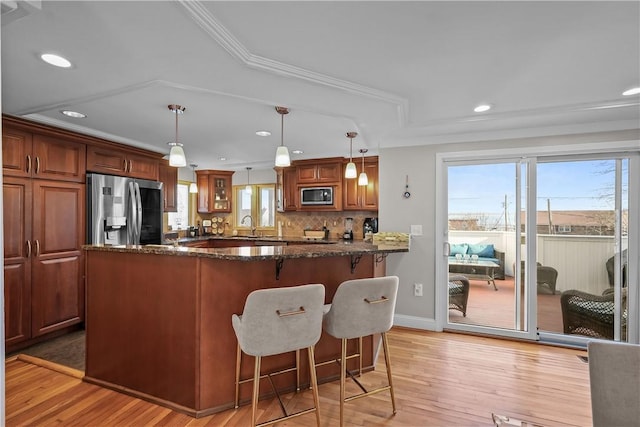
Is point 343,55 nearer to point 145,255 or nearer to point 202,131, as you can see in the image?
point 145,255

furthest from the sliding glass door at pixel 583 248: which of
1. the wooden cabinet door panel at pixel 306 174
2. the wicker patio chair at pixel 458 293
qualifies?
the wooden cabinet door panel at pixel 306 174

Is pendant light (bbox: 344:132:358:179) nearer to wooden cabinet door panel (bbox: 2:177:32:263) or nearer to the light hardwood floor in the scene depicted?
the light hardwood floor

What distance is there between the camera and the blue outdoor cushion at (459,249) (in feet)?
11.7

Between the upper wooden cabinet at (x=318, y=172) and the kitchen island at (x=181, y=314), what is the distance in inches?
104

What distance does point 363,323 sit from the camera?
6.38 feet

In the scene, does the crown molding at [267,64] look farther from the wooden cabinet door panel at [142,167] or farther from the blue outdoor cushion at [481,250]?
the wooden cabinet door panel at [142,167]

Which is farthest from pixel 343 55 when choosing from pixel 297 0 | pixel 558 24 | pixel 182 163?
pixel 182 163

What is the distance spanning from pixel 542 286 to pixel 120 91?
14.1 feet

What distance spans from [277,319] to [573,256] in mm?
3225

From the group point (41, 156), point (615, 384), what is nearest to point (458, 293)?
point (615, 384)

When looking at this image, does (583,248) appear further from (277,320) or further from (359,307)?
(277,320)

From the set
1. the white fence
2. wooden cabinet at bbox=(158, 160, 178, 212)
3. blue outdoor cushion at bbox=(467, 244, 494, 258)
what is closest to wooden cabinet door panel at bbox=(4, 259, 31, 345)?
wooden cabinet at bbox=(158, 160, 178, 212)

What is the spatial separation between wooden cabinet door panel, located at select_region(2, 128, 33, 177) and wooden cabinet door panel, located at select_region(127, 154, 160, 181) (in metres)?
1.03

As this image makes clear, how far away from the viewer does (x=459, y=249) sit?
3570 mm
